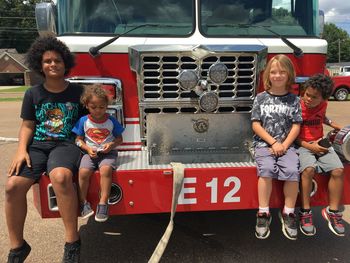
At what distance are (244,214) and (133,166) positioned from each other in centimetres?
191

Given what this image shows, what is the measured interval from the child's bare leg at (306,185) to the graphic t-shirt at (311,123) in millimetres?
344

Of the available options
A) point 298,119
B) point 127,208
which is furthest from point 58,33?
point 298,119

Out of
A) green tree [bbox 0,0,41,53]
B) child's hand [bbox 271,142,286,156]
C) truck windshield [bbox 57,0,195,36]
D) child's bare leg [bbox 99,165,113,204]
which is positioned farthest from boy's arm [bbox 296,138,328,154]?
green tree [bbox 0,0,41,53]

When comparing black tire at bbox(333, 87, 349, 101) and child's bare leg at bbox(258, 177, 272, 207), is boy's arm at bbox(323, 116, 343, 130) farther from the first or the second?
black tire at bbox(333, 87, 349, 101)

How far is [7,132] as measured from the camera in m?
10.5

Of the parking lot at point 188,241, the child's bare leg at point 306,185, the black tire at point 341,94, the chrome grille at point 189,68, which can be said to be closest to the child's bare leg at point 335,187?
the child's bare leg at point 306,185

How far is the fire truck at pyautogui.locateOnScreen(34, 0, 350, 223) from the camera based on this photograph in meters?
2.99

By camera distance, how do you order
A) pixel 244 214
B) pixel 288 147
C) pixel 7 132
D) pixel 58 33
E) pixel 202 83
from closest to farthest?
pixel 288 147 < pixel 202 83 < pixel 58 33 < pixel 244 214 < pixel 7 132

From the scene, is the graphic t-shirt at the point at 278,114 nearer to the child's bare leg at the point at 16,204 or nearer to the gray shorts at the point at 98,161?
the gray shorts at the point at 98,161

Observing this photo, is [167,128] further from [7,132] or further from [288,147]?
[7,132]

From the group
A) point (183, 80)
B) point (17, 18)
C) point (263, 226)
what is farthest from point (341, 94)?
point (17, 18)

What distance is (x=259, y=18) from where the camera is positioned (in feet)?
12.9

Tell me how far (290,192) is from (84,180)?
140 centimetres

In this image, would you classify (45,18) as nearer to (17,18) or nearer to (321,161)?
(321,161)
